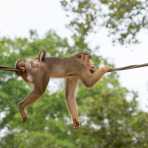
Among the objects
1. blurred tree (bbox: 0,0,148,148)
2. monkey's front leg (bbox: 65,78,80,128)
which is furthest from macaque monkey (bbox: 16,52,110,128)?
blurred tree (bbox: 0,0,148,148)

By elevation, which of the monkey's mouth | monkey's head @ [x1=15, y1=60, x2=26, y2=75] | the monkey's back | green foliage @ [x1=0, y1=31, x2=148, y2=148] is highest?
monkey's head @ [x1=15, y1=60, x2=26, y2=75]

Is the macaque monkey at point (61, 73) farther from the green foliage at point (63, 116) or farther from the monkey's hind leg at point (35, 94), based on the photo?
the green foliage at point (63, 116)

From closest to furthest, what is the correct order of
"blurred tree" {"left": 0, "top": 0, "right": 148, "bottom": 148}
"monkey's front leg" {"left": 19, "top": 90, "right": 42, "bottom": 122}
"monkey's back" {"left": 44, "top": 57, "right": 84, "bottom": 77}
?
"monkey's front leg" {"left": 19, "top": 90, "right": 42, "bottom": 122} < "monkey's back" {"left": 44, "top": 57, "right": 84, "bottom": 77} < "blurred tree" {"left": 0, "top": 0, "right": 148, "bottom": 148}

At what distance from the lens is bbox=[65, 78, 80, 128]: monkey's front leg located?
5.24 metres

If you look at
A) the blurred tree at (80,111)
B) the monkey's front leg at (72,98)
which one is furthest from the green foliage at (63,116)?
the monkey's front leg at (72,98)

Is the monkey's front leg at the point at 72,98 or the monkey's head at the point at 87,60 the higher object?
the monkey's head at the point at 87,60

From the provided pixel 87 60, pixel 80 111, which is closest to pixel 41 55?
pixel 87 60

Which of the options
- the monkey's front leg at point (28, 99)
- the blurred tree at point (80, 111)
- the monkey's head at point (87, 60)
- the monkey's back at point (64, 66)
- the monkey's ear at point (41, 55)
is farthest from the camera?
the blurred tree at point (80, 111)

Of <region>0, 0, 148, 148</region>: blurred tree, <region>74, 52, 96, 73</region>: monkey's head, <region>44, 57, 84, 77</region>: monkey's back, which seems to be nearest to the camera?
<region>44, 57, 84, 77</region>: monkey's back

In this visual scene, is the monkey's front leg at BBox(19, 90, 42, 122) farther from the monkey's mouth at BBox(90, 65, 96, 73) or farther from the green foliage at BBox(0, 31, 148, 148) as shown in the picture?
the green foliage at BBox(0, 31, 148, 148)

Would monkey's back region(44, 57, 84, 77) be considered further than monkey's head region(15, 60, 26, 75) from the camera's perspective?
Yes

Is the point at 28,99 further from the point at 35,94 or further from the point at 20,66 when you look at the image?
the point at 20,66

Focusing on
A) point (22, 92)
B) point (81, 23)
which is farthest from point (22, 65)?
point (22, 92)

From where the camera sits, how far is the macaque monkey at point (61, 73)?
507 cm
